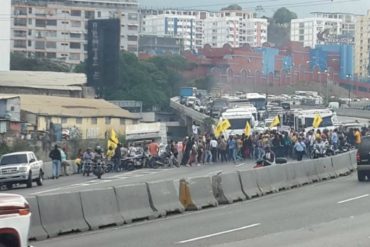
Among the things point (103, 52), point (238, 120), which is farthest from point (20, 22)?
point (238, 120)

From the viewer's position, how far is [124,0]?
174000mm

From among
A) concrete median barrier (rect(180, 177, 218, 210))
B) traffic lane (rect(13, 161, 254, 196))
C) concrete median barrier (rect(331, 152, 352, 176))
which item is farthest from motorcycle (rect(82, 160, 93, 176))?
concrete median barrier (rect(180, 177, 218, 210))

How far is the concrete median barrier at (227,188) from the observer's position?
26141 millimetres

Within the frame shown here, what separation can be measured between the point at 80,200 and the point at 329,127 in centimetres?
4409

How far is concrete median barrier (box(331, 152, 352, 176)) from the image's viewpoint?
37.0 m

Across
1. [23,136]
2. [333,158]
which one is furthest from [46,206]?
[23,136]

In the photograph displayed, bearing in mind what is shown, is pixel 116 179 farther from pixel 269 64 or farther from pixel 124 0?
pixel 124 0

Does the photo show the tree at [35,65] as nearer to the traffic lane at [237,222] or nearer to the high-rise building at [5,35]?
the high-rise building at [5,35]

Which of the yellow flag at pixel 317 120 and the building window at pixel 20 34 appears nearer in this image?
the yellow flag at pixel 317 120

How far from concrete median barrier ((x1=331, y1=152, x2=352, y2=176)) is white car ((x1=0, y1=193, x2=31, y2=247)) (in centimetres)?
2590

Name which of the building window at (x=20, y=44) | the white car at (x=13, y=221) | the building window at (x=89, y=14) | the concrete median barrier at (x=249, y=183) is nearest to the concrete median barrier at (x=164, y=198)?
Answer: the concrete median barrier at (x=249, y=183)

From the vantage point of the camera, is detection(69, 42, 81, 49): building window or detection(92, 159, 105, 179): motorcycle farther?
detection(69, 42, 81, 49): building window

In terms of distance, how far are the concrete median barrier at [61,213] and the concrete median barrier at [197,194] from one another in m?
4.82

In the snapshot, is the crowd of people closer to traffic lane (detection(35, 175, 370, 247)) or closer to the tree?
traffic lane (detection(35, 175, 370, 247))
